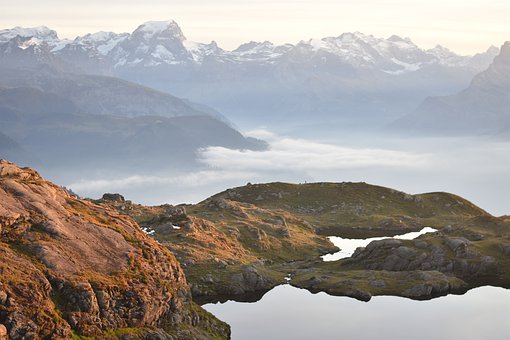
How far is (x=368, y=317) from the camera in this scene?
419 ft

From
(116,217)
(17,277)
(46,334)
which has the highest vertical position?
(116,217)

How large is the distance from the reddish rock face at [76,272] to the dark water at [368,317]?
13.6 m

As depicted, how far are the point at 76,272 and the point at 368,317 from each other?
63.2m

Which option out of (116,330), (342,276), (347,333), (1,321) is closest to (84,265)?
(116,330)

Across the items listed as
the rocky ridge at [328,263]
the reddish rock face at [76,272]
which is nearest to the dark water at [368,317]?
the rocky ridge at [328,263]

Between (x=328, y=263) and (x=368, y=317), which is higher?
(x=328, y=263)

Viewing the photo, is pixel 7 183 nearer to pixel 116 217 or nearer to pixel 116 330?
pixel 116 217

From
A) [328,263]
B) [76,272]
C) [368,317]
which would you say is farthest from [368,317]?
[76,272]

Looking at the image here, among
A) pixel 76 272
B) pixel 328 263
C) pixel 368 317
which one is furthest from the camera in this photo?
pixel 328 263

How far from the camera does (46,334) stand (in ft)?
263

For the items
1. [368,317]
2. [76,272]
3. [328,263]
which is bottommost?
[368,317]

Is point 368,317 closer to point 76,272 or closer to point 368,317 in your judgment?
point 368,317

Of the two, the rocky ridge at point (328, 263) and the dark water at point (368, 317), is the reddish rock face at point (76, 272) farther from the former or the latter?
the rocky ridge at point (328, 263)

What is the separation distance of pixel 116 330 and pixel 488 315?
256 ft
